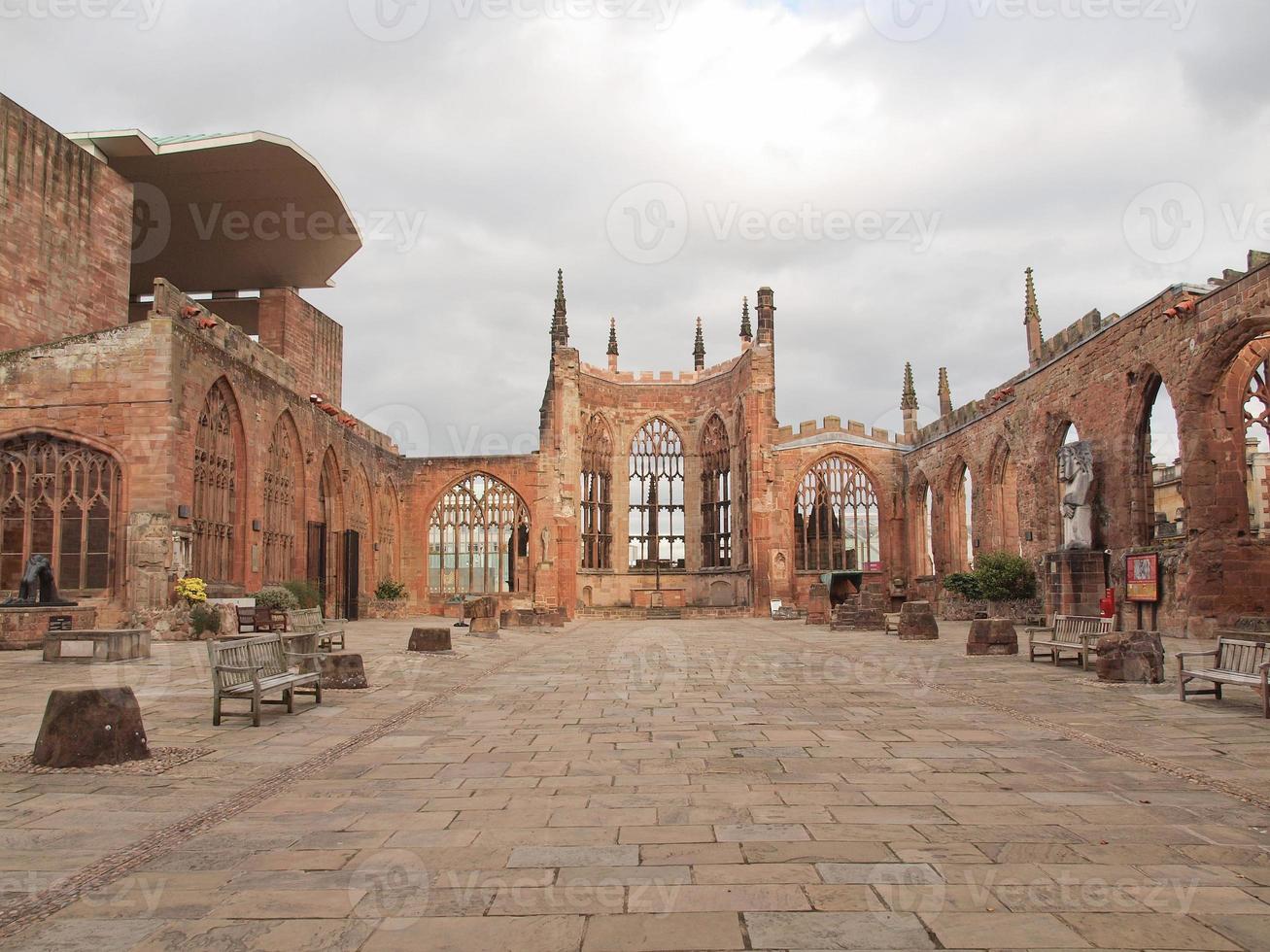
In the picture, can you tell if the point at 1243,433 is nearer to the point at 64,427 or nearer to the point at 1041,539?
the point at 1041,539

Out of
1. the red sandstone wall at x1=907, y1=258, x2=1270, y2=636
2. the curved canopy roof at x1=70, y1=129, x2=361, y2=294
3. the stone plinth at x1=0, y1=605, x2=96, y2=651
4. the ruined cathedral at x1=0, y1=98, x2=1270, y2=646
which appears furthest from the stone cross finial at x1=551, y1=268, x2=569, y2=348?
the stone plinth at x1=0, y1=605, x2=96, y2=651

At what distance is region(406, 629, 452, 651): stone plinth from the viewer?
15.9 m

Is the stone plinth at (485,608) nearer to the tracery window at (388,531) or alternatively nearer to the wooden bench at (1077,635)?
the wooden bench at (1077,635)

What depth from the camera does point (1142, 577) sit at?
1850cm

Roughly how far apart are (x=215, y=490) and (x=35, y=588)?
498cm

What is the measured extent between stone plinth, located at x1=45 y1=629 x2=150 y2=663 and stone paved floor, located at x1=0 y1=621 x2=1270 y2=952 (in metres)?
3.68

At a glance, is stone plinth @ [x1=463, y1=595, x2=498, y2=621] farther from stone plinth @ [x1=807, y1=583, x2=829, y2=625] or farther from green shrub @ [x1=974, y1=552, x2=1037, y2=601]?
green shrub @ [x1=974, y1=552, x2=1037, y2=601]

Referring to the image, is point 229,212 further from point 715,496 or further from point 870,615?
point 870,615

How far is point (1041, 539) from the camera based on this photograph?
2517 centimetres

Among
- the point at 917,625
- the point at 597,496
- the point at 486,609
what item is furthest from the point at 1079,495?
the point at 597,496

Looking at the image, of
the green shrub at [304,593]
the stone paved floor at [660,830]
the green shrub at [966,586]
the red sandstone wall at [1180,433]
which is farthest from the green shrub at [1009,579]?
the green shrub at [304,593]

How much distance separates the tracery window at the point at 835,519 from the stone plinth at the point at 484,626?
716 inches

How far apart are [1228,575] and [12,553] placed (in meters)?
21.9

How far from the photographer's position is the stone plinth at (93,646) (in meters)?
12.8
